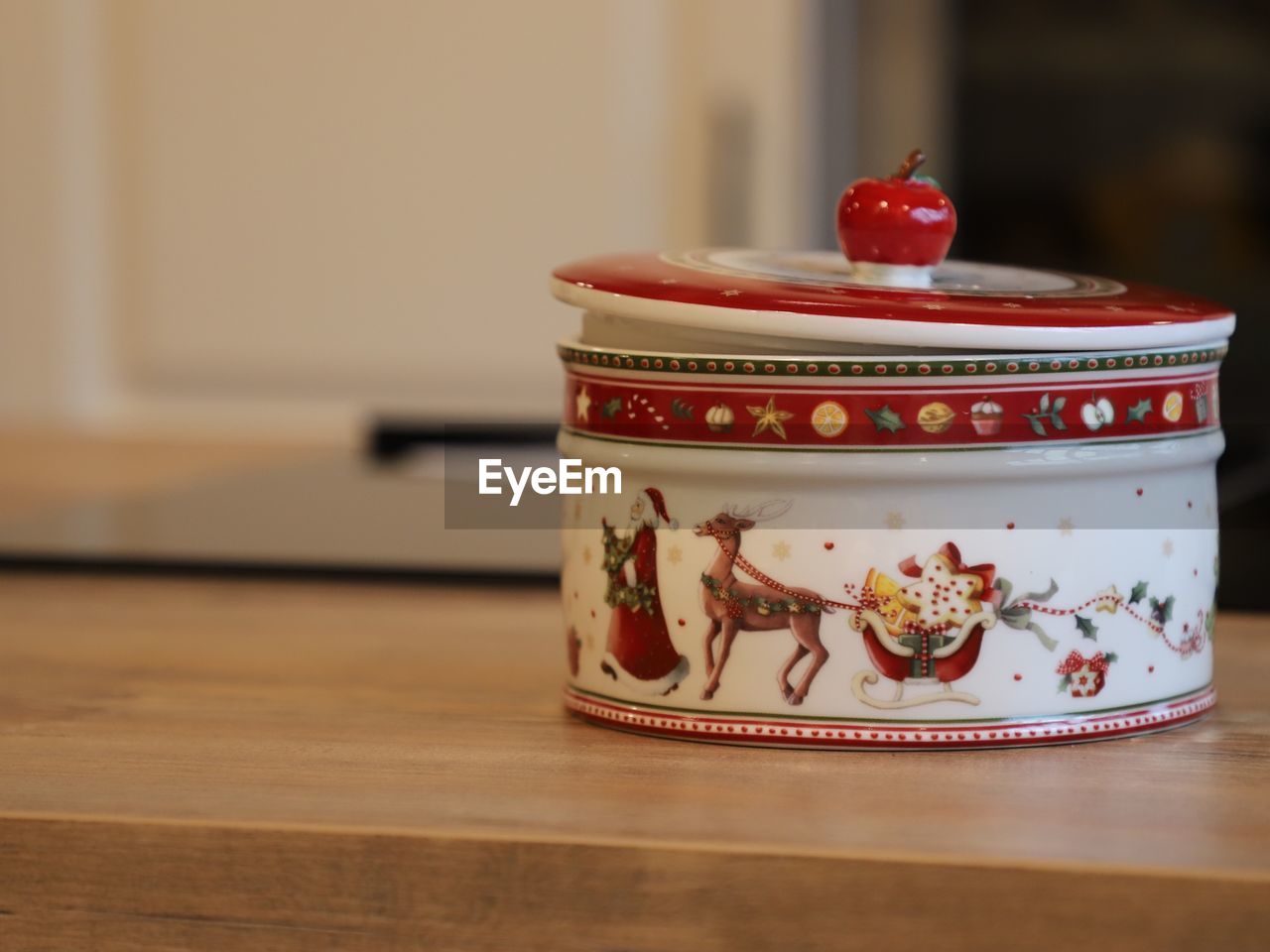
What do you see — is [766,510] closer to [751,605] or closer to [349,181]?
[751,605]

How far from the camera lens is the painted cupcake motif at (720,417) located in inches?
17.7

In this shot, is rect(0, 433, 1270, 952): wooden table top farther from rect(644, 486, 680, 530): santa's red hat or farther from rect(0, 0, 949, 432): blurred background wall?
rect(0, 0, 949, 432): blurred background wall

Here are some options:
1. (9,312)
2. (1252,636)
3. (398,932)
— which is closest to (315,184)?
(9,312)

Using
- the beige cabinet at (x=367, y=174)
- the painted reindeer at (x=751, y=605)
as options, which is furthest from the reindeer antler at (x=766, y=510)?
the beige cabinet at (x=367, y=174)

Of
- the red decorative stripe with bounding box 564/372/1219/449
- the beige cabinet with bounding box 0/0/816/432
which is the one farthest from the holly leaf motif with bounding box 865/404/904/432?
the beige cabinet with bounding box 0/0/816/432

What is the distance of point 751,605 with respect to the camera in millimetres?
456

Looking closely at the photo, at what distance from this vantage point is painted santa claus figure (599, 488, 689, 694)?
1.54ft

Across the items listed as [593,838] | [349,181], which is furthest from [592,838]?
[349,181]

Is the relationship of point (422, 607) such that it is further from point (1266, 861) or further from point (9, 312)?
point (9, 312)

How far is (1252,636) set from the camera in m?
0.62

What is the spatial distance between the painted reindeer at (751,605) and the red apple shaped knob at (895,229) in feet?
0.28

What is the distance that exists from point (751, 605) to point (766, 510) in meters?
0.03

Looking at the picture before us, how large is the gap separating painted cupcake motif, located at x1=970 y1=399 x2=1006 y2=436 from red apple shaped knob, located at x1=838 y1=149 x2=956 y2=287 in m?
0.05

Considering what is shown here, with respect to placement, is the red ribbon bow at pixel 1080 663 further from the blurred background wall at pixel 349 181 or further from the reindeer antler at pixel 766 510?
the blurred background wall at pixel 349 181
